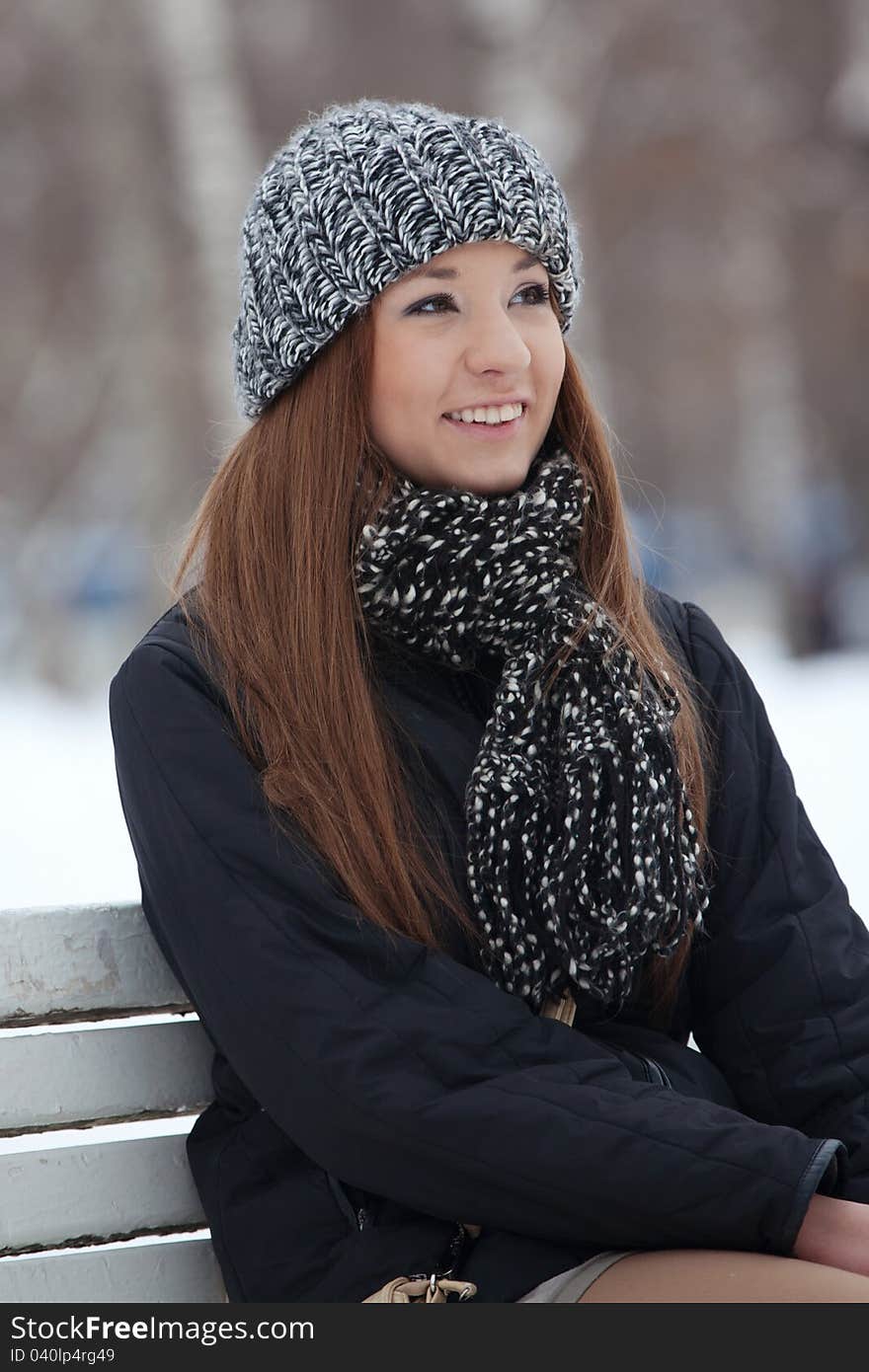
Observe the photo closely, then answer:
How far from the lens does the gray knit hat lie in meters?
2.08

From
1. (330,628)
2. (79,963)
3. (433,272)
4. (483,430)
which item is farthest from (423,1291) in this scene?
(433,272)

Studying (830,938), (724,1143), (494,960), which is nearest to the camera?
(724,1143)

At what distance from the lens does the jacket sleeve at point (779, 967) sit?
2029mm

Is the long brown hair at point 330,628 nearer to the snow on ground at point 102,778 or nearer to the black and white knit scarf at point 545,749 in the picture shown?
the black and white knit scarf at point 545,749

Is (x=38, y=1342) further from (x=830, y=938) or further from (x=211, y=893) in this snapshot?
(x=830, y=938)

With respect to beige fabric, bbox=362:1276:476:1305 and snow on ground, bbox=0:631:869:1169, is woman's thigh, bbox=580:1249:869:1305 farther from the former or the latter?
snow on ground, bbox=0:631:869:1169

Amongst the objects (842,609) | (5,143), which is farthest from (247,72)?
(842,609)

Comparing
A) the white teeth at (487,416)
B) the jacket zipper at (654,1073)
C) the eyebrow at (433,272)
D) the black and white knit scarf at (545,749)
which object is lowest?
the jacket zipper at (654,1073)

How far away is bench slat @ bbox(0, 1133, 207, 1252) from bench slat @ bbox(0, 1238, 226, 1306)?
0.02 m

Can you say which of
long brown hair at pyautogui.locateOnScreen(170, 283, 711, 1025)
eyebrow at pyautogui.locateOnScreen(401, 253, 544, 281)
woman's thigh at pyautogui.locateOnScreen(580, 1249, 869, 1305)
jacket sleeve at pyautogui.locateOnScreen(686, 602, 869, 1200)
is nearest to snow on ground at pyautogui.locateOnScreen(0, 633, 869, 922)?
long brown hair at pyautogui.locateOnScreen(170, 283, 711, 1025)

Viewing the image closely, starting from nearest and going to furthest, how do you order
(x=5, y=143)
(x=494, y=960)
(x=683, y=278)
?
(x=494, y=960) → (x=5, y=143) → (x=683, y=278)

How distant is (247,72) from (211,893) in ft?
29.0

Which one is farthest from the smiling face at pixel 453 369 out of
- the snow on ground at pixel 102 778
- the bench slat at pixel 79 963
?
the snow on ground at pixel 102 778

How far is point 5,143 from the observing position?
9531mm
